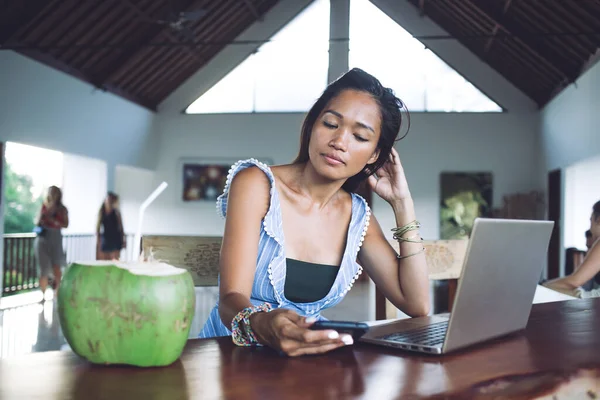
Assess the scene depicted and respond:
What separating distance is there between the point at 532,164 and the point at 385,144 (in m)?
10.9

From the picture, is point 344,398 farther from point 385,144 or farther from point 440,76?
point 440,76

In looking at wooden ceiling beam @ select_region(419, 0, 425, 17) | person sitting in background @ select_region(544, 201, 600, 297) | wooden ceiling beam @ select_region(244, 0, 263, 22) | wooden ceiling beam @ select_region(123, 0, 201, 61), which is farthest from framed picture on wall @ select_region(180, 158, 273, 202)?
person sitting in background @ select_region(544, 201, 600, 297)

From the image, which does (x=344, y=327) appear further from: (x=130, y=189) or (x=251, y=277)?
(x=130, y=189)

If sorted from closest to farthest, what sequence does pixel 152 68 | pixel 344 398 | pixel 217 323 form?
pixel 344 398 → pixel 217 323 → pixel 152 68

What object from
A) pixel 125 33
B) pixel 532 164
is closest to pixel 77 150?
pixel 125 33

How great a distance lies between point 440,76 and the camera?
11766 millimetres

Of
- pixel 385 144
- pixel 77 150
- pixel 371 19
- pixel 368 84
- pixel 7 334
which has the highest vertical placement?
pixel 371 19

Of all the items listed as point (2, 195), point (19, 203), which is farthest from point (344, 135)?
point (19, 203)

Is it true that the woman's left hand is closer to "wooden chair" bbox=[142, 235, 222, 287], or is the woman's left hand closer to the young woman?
the young woman

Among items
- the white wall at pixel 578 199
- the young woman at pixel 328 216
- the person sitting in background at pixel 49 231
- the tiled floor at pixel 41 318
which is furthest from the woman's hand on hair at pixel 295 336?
the white wall at pixel 578 199

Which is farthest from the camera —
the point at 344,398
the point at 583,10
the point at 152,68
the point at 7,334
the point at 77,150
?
the point at 152,68

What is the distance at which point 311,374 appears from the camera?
0.89 meters

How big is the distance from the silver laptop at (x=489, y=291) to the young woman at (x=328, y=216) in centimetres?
37

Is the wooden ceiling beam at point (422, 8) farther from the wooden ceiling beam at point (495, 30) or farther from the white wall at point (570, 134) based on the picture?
the white wall at point (570, 134)
